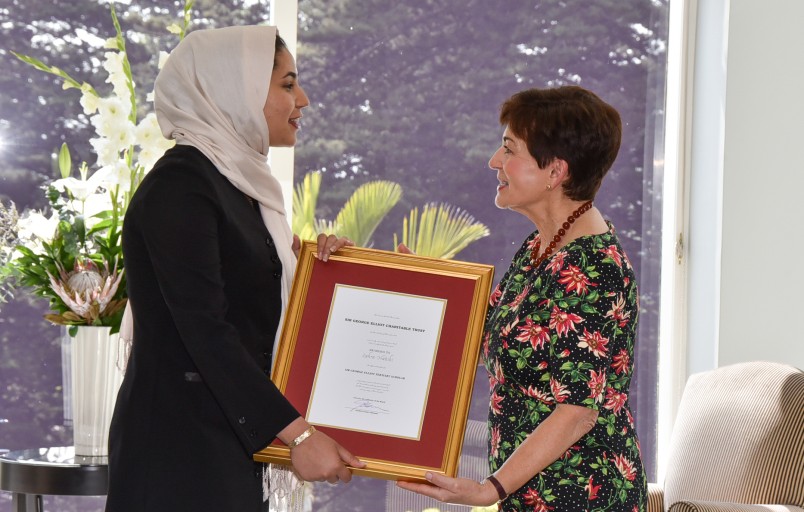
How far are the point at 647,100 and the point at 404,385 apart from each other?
2.59 metres

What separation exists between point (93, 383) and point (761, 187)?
2.68m

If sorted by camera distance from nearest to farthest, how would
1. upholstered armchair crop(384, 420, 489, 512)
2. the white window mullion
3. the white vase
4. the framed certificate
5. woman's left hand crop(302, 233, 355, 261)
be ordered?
the framed certificate < woman's left hand crop(302, 233, 355, 261) < the white vase < upholstered armchair crop(384, 420, 489, 512) < the white window mullion

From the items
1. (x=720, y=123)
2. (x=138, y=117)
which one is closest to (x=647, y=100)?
(x=720, y=123)

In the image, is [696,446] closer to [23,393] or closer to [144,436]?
[144,436]

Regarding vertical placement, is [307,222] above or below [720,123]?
below

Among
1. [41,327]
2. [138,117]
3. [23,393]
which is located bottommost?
[23,393]

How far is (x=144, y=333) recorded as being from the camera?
2006 mm

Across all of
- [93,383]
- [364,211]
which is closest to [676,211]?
[364,211]

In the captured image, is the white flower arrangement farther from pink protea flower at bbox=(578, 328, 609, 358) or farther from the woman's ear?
pink protea flower at bbox=(578, 328, 609, 358)

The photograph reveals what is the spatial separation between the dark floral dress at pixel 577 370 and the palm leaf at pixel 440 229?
1.71 m

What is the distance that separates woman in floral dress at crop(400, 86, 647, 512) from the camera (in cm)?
190

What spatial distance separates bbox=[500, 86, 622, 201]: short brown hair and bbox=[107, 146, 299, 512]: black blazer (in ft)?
2.23
